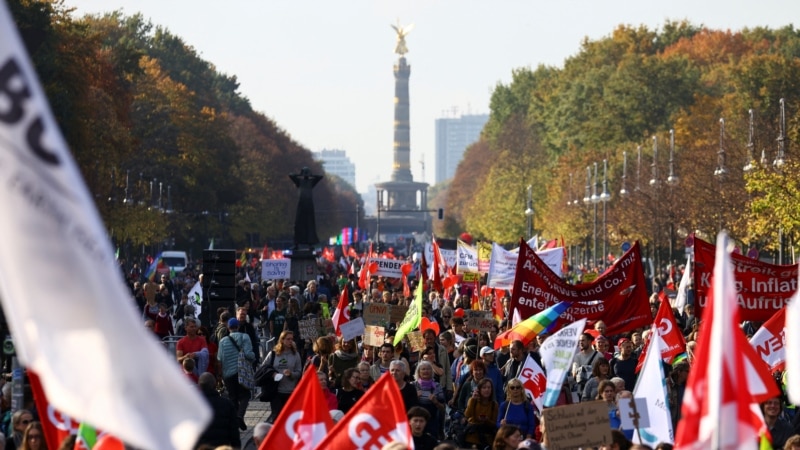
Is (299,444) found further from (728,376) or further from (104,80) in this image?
(104,80)

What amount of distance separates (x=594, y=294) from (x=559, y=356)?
16.2ft

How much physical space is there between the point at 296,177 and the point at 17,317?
3737 cm

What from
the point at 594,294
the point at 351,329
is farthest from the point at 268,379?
the point at 594,294

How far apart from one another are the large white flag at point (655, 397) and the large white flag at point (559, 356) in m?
0.91

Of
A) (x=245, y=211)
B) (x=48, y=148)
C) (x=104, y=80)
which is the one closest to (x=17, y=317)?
(x=48, y=148)

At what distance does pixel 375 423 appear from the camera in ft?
29.6

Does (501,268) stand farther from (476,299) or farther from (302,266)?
(302,266)

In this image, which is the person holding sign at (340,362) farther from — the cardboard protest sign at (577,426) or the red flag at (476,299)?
the red flag at (476,299)

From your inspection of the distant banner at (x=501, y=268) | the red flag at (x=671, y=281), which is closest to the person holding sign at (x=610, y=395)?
the distant banner at (x=501, y=268)

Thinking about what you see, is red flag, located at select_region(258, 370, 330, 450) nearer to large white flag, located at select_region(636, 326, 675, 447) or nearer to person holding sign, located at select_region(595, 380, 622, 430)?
large white flag, located at select_region(636, 326, 675, 447)

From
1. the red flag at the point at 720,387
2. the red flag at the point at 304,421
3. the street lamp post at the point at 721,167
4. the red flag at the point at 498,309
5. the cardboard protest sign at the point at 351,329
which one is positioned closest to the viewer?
the red flag at the point at 720,387

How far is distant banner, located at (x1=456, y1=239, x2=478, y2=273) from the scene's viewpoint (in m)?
35.3

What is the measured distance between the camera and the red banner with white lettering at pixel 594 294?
18.2 meters

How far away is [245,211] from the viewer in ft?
319
